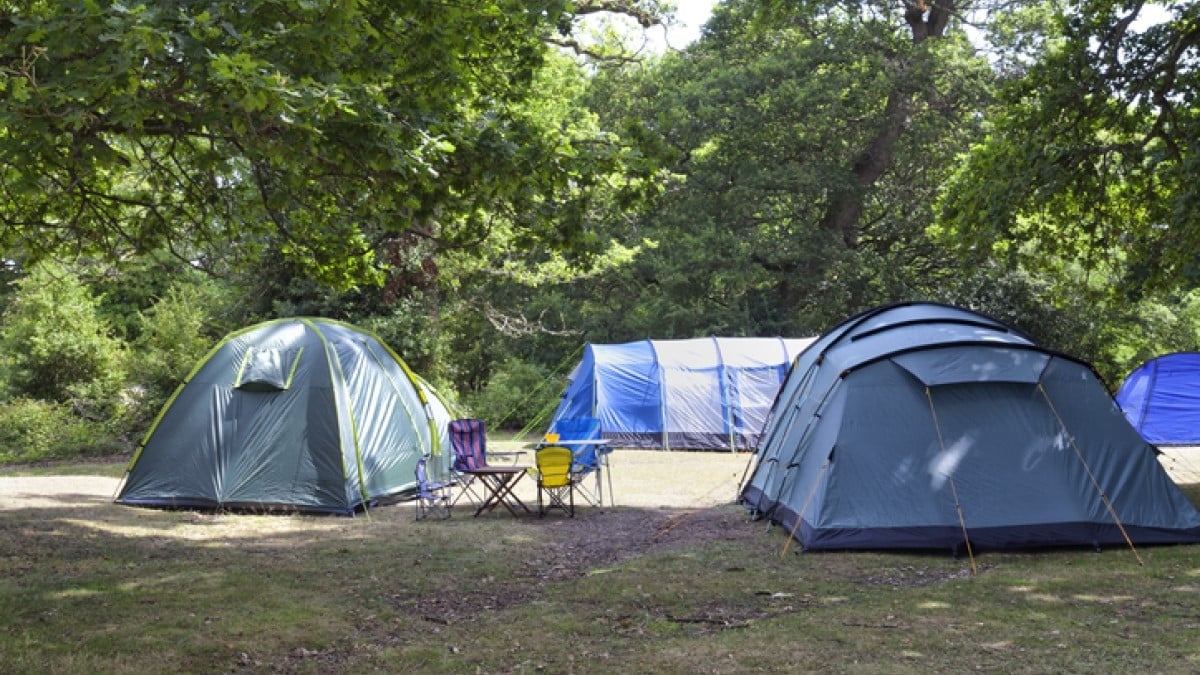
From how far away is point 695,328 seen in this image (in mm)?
24016

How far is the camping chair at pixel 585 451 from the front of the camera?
10820 mm

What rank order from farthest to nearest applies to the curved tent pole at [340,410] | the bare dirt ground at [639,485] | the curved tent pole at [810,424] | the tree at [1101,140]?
Answer: the bare dirt ground at [639,485]
the curved tent pole at [340,410]
the tree at [1101,140]
the curved tent pole at [810,424]

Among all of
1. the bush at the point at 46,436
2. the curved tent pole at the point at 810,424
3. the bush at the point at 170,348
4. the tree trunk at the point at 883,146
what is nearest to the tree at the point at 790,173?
the tree trunk at the point at 883,146

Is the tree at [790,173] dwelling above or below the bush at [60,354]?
above

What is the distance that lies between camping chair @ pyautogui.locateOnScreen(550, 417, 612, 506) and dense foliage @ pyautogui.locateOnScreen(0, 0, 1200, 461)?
3.02m

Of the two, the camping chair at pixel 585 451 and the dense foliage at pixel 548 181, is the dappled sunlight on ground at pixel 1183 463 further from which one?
the camping chair at pixel 585 451

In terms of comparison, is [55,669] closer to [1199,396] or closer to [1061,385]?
[1061,385]

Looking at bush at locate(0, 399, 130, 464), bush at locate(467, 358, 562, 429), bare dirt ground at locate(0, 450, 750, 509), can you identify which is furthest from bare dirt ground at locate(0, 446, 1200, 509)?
bush at locate(467, 358, 562, 429)

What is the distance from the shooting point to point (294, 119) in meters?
4.94

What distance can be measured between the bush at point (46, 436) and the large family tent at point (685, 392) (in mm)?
7859

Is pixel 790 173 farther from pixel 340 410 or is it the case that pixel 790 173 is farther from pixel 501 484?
pixel 340 410

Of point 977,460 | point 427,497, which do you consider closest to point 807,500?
point 977,460

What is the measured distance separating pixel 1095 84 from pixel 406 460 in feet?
26.4

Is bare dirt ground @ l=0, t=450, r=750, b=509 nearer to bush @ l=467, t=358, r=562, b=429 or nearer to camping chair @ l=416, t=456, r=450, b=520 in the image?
camping chair @ l=416, t=456, r=450, b=520
